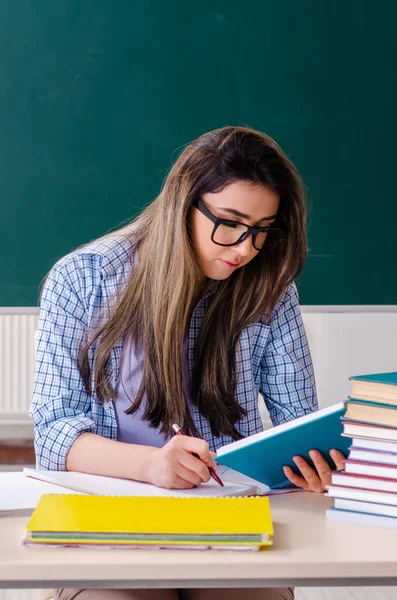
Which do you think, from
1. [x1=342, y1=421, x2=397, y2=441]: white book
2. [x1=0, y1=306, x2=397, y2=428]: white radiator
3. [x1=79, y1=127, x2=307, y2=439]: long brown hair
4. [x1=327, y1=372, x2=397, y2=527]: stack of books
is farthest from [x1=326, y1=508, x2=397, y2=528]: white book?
[x1=0, y1=306, x2=397, y2=428]: white radiator

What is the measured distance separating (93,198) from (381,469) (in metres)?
2.82

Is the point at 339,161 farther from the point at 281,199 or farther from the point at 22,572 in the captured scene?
the point at 22,572

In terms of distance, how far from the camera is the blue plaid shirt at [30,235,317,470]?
141cm

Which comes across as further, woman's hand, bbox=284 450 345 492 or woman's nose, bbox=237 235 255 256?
woman's nose, bbox=237 235 255 256

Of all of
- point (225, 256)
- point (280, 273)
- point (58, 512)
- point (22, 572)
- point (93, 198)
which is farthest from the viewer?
point (93, 198)

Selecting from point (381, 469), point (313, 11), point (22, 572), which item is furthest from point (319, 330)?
point (22, 572)

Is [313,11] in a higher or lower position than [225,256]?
higher

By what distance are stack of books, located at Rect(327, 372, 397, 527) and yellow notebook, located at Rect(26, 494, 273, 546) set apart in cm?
11

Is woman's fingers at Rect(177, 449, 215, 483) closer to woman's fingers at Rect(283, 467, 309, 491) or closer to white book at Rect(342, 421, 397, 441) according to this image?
woman's fingers at Rect(283, 467, 309, 491)

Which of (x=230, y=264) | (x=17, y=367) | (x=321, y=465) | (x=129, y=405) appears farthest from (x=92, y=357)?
(x=17, y=367)

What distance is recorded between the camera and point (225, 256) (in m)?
1.47

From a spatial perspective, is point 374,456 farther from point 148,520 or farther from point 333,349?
point 333,349

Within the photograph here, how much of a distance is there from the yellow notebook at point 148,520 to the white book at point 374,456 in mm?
132

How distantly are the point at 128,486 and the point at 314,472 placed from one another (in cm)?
27
